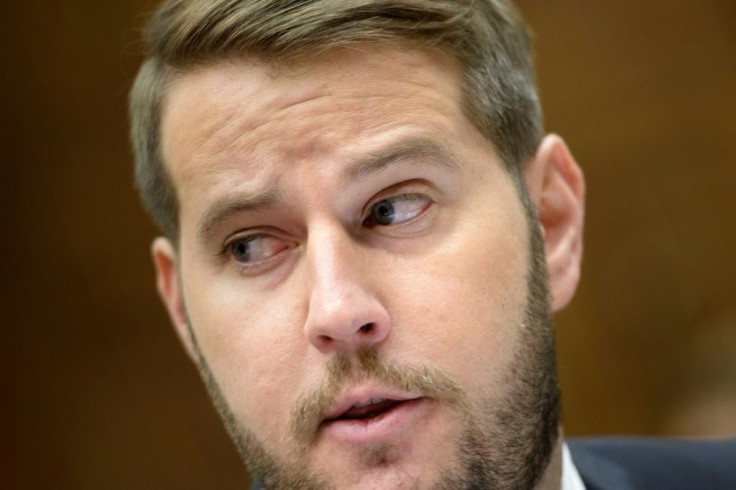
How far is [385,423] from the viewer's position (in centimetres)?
169

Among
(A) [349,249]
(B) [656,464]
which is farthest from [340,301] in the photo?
(B) [656,464]

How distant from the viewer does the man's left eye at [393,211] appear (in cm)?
182

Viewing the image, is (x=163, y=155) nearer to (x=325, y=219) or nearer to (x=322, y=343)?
(x=325, y=219)

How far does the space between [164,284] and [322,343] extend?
31.7 inches

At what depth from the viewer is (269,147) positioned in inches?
71.1

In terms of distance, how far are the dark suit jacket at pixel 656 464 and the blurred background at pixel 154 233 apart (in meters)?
1.66

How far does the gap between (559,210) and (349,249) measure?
0.69m

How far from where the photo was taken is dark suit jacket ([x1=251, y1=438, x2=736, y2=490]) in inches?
92.5

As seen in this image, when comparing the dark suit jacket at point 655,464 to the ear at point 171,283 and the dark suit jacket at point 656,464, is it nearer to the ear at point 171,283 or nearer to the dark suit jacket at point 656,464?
the dark suit jacket at point 656,464

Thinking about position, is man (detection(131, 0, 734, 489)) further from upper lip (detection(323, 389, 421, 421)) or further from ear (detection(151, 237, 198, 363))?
ear (detection(151, 237, 198, 363))

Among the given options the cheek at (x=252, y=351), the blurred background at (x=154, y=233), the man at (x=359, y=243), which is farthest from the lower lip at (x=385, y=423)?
the blurred background at (x=154, y=233)

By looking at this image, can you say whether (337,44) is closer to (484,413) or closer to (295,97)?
(295,97)

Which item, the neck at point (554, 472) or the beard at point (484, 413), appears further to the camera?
the neck at point (554, 472)

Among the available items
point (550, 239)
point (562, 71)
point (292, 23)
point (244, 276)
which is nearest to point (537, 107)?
point (550, 239)
